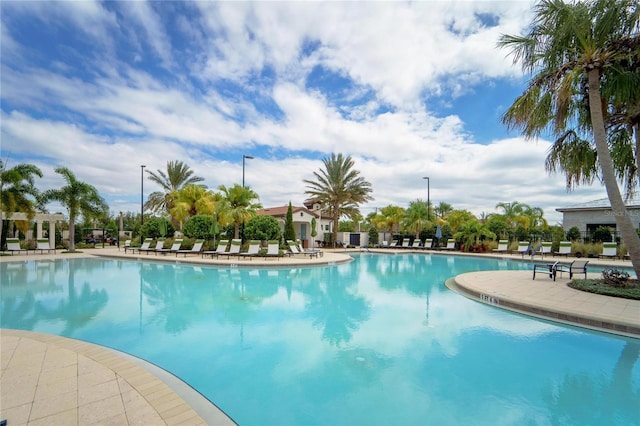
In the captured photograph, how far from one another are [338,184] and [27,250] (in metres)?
25.2

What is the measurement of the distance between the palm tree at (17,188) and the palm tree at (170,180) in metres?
11.9

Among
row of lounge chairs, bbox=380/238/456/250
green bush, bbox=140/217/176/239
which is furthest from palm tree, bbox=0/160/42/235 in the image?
row of lounge chairs, bbox=380/238/456/250

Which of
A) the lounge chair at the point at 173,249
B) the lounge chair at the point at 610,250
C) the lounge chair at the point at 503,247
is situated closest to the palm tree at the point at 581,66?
the lounge chair at the point at 610,250

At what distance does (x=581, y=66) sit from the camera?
895 centimetres

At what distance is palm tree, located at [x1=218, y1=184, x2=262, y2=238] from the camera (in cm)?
2128

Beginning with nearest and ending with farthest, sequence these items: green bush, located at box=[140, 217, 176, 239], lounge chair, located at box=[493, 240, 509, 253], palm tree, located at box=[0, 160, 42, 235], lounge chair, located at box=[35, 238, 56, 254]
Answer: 1. palm tree, located at box=[0, 160, 42, 235]
2. lounge chair, located at box=[35, 238, 56, 254]
3. lounge chair, located at box=[493, 240, 509, 253]
4. green bush, located at box=[140, 217, 176, 239]

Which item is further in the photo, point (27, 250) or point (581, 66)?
point (27, 250)

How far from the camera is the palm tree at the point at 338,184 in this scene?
30109 millimetres

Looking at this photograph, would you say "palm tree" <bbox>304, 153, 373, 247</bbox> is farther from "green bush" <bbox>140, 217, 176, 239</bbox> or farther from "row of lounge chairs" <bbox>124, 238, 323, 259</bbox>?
"green bush" <bbox>140, 217, 176, 239</bbox>

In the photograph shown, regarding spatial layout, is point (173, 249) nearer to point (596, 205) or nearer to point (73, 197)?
point (73, 197)

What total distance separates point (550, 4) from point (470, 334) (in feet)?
31.8

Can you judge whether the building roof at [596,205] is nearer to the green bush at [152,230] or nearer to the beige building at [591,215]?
the beige building at [591,215]

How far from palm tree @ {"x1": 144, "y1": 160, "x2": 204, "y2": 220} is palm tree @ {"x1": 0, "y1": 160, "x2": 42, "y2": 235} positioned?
11.9 meters

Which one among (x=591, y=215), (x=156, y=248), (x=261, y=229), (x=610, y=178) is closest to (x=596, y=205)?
(x=591, y=215)
